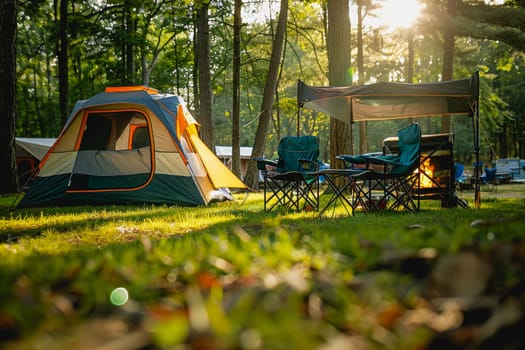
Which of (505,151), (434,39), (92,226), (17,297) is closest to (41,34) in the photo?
(434,39)

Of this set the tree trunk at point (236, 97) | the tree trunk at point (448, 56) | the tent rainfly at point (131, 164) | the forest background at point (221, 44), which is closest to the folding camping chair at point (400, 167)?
the forest background at point (221, 44)

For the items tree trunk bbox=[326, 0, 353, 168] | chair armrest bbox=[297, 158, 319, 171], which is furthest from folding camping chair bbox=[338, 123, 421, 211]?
tree trunk bbox=[326, 0, 353, 168]

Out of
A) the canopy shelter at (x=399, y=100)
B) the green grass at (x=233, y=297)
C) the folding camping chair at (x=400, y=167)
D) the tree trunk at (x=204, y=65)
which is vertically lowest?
the green grass at (x=233, y=297)

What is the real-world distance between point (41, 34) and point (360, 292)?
2546 centimetres

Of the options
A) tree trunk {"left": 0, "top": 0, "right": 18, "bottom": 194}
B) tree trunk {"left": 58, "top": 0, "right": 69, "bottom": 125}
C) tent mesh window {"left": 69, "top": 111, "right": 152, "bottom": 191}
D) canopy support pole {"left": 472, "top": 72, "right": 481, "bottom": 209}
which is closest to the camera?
canopy support pole {"left": 472, "top": 72, "right": 481, "bottom": 209}

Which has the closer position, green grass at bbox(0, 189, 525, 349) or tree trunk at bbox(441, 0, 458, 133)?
green grass at bbox(0, 189, 525, 349)

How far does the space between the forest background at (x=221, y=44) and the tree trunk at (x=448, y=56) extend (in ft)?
0.25

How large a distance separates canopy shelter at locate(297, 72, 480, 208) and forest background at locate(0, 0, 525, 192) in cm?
78

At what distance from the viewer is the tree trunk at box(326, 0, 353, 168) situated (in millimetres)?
Answer: 8859

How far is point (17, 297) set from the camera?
122 cm

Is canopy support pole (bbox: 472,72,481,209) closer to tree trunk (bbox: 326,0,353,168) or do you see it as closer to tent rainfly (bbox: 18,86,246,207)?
tree trunk (bbox: 326,0,353,168)

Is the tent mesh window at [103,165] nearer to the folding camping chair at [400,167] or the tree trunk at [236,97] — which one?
the folding camping chair at [400,167]

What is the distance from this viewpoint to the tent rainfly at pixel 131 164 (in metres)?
7.25

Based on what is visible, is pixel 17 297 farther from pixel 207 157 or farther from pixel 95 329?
pixel 207 157
